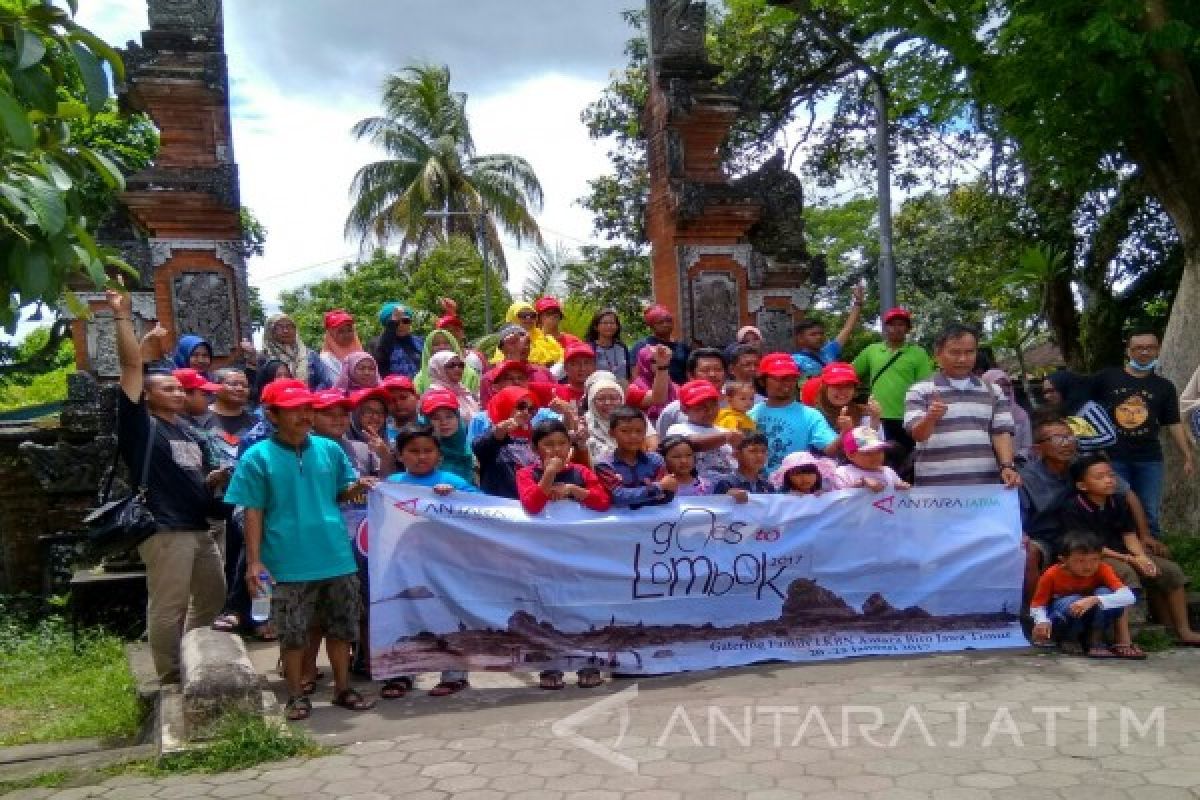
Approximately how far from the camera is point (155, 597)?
541 centimetres

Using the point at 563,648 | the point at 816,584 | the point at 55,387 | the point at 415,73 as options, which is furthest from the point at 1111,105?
the point at 55,387

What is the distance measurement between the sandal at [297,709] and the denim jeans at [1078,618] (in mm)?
3995

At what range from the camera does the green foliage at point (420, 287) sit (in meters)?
27.4

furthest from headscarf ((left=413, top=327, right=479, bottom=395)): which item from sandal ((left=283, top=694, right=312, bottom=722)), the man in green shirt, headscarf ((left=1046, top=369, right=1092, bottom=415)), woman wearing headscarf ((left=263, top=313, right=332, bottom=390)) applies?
headscarf ((left=1046, top=369, right=1092, bottom=415))

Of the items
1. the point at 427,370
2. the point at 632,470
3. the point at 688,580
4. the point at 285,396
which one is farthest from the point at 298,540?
the point at 427,370

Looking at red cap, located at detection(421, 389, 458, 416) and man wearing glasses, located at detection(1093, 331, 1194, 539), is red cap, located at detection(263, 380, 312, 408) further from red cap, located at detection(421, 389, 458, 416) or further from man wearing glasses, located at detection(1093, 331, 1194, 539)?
man wearing glasses, located at detection(1093, 331, 1194, 539)

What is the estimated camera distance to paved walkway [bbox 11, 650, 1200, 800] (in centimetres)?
390

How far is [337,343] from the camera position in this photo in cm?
759

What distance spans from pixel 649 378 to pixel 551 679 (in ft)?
9.46

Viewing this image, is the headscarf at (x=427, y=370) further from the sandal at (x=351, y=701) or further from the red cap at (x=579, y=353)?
A: the sandal at (x=351, y=701)

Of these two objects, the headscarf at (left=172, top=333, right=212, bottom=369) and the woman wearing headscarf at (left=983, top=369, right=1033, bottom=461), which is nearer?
the woman wearing headscarf at (left=983, top=369, right=1033, bottom=461)

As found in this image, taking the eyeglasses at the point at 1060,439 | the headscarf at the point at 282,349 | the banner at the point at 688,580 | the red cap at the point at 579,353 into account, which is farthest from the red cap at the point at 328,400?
the eyeglasses at the point at 1060,439

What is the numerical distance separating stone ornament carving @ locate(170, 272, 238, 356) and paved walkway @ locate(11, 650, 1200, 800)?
4592 millimetres

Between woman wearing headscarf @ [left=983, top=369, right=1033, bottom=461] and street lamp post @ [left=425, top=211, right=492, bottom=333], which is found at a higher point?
street lamp post @ [left=425, top=211, right=492, bottom=333]
